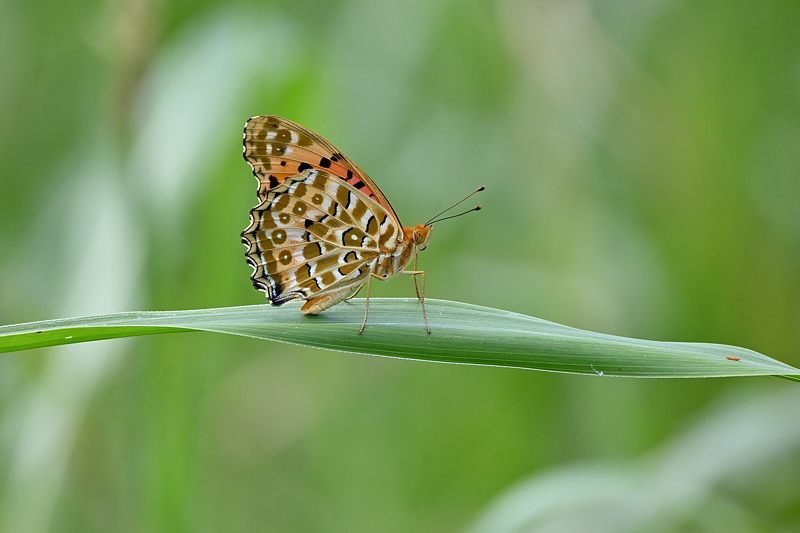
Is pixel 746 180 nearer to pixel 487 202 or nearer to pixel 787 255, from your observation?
pixel 787 255

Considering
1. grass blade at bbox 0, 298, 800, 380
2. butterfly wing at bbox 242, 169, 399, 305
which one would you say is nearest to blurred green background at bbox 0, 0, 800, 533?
butterfly wing at bbox 242, 169, 399, 305

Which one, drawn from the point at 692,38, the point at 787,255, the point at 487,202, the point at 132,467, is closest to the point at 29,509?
the point at 132,467

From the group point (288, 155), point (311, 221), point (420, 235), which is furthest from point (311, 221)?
point (420, 235)

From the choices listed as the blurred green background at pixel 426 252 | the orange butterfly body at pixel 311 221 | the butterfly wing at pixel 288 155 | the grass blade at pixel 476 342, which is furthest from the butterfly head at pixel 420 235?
the grass blade at pixel 476 342

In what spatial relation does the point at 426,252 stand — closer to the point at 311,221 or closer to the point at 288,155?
the point at 311,221

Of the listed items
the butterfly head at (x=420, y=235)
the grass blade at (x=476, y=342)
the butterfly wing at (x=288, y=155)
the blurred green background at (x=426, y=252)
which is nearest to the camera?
the grass blade at (x=476, y=342)

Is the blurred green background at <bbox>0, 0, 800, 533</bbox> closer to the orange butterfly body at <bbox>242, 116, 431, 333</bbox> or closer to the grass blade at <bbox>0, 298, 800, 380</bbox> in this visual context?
Result: the orange butterfly body at <bbox>242, 116, 431, 333</bbox>

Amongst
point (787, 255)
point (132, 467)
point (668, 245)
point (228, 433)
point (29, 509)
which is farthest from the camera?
point (228, 433)

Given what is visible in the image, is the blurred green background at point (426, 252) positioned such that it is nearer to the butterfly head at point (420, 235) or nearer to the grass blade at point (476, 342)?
the butterfly head at point (420, 235)
